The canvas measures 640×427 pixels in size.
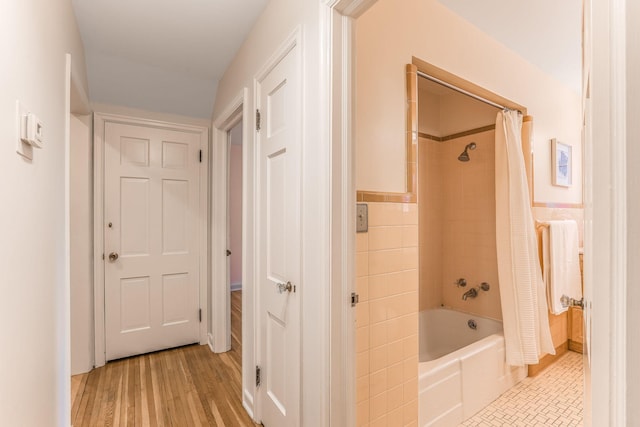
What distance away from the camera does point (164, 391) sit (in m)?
2.10

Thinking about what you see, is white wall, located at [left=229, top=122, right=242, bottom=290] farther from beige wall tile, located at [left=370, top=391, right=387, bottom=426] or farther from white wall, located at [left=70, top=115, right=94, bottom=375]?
beige wall tile, located at [left=370, top=391, right=387, bottom=426]

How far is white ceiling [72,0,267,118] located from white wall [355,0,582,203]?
29.8 inches

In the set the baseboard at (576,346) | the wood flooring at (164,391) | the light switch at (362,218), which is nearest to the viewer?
the light switch at (362,218)

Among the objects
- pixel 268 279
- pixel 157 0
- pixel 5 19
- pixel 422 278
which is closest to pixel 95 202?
pixel 157 0

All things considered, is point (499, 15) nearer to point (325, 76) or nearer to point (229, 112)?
point (325, 76)

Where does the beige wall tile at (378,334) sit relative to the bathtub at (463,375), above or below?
above

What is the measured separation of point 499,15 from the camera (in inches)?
74.1

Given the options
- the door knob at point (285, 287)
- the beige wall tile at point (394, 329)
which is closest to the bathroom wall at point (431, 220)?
the beige wall tile at point (394, 329)

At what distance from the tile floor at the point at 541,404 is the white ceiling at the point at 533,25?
2.56m

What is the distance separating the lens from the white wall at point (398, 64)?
145cm

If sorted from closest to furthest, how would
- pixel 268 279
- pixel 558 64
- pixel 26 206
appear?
pixel 26 206
pixel 268 279
pixel 558 64

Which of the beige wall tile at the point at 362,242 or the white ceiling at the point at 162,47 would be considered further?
the white ceiling at the point at 162,47

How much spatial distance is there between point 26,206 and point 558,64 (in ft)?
11.7

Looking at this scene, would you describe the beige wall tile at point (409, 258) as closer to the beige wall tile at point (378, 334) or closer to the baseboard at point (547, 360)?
the beige wall tile at point (378, 334)
